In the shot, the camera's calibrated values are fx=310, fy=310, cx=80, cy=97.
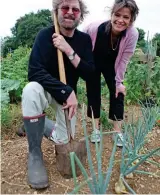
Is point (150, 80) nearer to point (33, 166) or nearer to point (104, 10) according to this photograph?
point (104, 10)

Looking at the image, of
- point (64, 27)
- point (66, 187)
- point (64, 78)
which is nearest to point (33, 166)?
point (66, 187)

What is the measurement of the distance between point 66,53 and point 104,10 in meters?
0.70

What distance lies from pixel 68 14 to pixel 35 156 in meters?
1.01

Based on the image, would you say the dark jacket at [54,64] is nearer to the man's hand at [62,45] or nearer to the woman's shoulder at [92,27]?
the man's hand at [62,45]

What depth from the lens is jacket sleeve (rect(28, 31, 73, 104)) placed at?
6.81 ft

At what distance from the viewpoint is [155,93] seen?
14.5ft

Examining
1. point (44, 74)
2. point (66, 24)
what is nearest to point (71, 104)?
point (44, 74)

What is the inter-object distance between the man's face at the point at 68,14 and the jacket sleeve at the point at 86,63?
0.65 ft

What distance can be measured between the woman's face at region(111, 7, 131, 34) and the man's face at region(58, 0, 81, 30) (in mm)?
390

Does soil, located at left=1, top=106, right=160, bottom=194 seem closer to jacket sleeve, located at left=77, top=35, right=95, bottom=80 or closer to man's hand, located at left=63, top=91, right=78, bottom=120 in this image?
man's hand, located at left=63, top=91, right=78, bottom=120

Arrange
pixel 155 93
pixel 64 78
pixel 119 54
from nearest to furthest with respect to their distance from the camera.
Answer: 1. pixel 64 78
2. pixel 119 54
3. pixel 155 93

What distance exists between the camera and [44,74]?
6.83ft

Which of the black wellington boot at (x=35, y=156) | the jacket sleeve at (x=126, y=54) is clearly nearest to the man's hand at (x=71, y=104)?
the black wellington boot at (x=35, y=156)

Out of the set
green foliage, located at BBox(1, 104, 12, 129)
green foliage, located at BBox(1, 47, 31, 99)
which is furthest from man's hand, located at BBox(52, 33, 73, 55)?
green foliage, located at BBox(1, 47, 31, 99)
